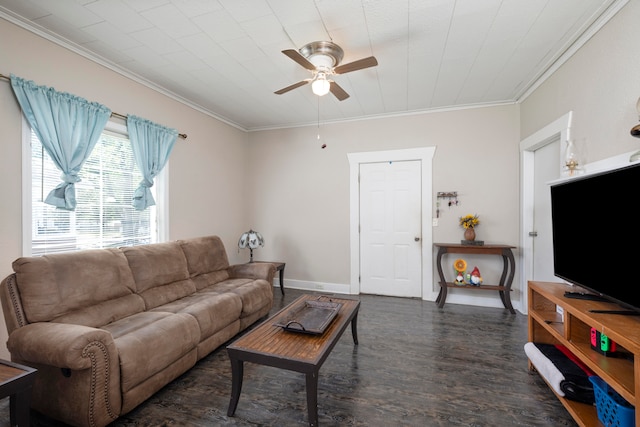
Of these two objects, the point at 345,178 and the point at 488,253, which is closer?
the point at 488,253

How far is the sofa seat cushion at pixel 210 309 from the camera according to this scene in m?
2.31

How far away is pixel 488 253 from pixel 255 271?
2957mm

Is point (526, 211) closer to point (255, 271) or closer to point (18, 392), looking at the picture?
point (255, 271)

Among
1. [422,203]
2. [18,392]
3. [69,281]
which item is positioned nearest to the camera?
[18,392]

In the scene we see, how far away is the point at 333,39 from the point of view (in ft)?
7.65

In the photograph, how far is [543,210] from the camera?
123 inches

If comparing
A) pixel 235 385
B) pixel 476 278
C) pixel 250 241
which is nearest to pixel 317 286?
pixel 250 241

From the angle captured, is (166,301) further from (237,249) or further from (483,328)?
(483,328)

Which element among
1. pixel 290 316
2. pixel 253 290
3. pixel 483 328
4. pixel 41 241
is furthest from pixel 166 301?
pixel 483 328

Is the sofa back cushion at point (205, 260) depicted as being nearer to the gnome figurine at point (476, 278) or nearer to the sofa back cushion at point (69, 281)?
the sofa back cushion at point (69, 281)

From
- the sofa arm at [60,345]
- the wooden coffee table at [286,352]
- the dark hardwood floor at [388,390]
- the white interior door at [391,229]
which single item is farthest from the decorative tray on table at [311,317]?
the white interior door at [391,229]

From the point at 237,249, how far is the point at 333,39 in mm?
3458

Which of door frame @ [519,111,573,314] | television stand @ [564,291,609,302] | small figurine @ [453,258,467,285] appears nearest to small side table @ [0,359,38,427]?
television stand @ [564,291,609,302]

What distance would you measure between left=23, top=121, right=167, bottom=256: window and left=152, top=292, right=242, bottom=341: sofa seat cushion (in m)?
1.01
